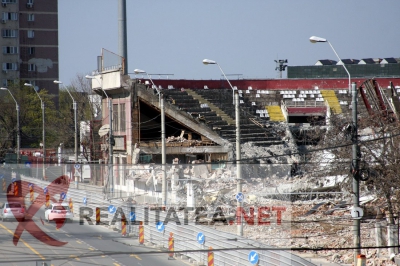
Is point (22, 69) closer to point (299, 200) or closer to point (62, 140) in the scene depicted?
point (62, 140)

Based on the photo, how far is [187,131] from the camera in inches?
2076

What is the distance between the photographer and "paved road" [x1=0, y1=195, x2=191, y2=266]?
73.4 feet

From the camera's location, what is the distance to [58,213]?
108 ft

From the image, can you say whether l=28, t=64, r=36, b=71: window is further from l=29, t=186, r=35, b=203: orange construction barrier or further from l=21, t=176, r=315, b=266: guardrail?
l=21, t=176, r=315, b=266: guardrail

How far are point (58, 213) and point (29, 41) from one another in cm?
6257

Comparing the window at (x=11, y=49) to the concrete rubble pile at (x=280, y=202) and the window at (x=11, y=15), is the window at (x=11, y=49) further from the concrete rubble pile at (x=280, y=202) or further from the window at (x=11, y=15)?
the concrete rubble pile at (x=280, y=202)

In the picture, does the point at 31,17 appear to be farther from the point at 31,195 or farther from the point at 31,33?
the point at 31,195

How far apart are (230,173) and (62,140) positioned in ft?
109

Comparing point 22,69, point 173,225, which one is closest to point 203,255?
point 173,225

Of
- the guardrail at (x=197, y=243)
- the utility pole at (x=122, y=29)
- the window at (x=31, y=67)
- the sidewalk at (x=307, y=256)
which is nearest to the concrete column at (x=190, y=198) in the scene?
the guardrail at (x=197, y=243)

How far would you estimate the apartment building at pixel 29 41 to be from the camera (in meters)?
89.9

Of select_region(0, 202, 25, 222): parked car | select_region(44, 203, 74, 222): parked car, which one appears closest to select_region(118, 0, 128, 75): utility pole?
select_region(0, 202, 25, 222): parked car

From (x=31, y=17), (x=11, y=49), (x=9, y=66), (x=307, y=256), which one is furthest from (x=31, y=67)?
(x=307, y=256)

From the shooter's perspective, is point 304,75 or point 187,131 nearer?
point 187,131
